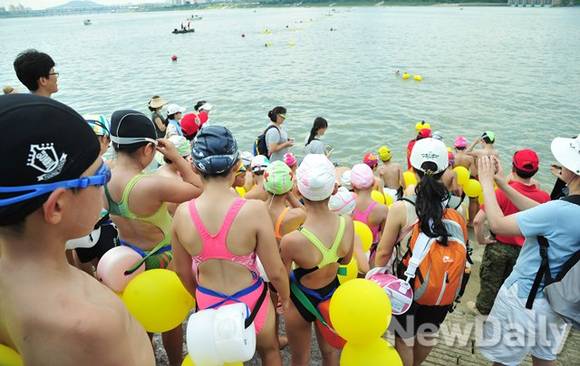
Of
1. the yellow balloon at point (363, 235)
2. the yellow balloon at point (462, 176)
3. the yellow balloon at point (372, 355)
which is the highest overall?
the yellow balloon at point (363, 235)

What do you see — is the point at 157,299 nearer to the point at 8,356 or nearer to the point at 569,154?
the point at 8,356

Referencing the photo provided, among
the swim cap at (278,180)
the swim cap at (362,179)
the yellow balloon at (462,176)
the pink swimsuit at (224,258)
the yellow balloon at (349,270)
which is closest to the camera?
the pink swimsuit at (224,258)

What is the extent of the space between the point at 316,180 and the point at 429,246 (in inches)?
42.1

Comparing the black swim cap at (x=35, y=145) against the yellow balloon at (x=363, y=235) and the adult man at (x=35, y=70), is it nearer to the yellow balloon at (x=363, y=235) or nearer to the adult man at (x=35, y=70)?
the yellow balloon at (x=363, y=235)

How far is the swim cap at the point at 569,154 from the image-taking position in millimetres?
Answer: 2691

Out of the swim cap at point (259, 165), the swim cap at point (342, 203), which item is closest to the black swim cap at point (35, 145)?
the swim cap at point (342, 203)

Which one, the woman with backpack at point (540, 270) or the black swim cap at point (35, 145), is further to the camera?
the woman with backpack at point (540, 270)

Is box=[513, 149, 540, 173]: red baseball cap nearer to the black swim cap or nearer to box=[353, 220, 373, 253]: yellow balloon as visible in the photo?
box=[353, 220, 373, 253]: yellow balloon

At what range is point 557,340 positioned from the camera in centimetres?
294

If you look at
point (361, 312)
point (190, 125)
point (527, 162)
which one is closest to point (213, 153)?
point (361, 312)

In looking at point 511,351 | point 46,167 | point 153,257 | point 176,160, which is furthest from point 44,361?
point 511,351

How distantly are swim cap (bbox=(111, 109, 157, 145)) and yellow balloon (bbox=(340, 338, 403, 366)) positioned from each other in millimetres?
2369

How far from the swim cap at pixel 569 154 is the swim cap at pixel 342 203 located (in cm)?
212

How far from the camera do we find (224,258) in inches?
102
